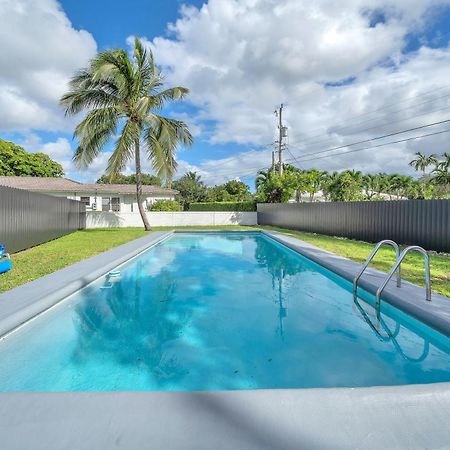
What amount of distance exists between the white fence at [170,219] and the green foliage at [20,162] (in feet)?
69.0

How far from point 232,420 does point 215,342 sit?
200 cm

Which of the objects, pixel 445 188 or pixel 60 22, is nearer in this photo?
pixel 60 22

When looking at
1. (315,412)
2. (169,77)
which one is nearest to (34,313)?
(315,412)

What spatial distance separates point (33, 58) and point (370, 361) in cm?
1836

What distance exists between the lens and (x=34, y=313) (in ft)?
13.8

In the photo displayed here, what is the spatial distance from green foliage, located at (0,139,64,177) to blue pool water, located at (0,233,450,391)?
118 ft

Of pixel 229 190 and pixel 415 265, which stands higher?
pixel 229 190

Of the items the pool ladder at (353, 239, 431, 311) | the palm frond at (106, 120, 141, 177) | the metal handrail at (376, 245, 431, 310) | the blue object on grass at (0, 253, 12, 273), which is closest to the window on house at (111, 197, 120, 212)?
the palm frond at (106, 120, 141, 177)

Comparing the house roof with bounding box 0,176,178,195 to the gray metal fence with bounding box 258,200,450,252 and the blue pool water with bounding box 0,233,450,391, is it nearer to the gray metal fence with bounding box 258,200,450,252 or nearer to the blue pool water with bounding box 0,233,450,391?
the gray metal fence with bounding box 258,200,450,252

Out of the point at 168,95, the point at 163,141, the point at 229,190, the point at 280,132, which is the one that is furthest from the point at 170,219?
the point at 229,190

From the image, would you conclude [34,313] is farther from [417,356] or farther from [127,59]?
[127,59]

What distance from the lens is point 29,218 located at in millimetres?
10484

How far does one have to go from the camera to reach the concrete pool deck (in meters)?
1.73

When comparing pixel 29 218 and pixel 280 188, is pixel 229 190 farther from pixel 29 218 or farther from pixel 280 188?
pixel 29 218
